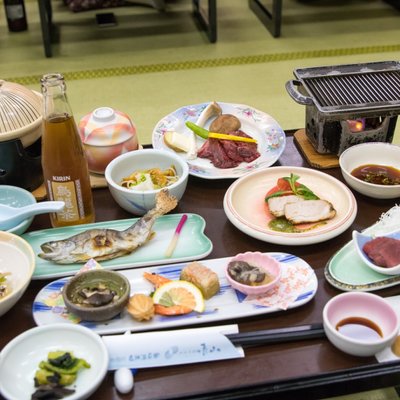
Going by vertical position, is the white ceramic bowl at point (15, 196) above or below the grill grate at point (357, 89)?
below

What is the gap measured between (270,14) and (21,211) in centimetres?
414

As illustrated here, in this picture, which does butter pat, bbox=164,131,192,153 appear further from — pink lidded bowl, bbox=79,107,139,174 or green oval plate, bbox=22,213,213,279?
green oval plate, bbox=22,213,213,279

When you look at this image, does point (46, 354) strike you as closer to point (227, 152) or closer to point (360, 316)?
point (360, 316)

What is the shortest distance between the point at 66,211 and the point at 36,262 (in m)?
0.18

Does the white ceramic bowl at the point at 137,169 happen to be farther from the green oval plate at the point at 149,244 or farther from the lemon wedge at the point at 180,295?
the lemon wedge at the point at 180,295

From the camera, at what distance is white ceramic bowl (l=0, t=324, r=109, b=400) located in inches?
43.6

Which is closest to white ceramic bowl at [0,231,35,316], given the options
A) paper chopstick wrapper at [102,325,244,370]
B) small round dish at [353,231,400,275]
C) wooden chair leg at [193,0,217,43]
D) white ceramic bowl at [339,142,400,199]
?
paper chopstick wrapper at [102,325,244,370]

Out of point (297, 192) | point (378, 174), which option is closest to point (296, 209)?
point (297, 192)

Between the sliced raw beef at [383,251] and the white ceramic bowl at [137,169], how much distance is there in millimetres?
536

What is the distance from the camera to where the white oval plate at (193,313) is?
127cm

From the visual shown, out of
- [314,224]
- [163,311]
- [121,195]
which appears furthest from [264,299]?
[121,195]

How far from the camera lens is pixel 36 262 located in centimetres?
146

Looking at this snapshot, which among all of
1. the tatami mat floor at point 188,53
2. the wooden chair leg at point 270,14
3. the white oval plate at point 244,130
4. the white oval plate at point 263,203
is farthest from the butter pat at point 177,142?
the wooden chair leg at point 270,14

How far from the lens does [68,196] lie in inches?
60.9
